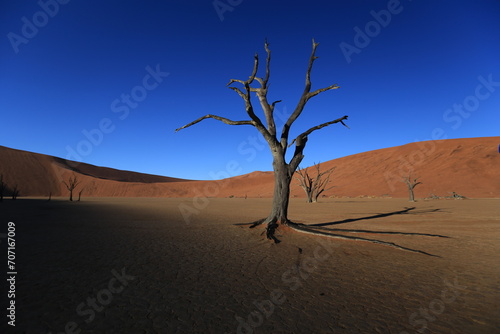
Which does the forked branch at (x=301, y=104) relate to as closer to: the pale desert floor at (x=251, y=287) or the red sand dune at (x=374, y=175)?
the pale desert floor at (x=251, y=287)

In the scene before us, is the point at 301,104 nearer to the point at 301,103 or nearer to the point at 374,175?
the point at 301,103

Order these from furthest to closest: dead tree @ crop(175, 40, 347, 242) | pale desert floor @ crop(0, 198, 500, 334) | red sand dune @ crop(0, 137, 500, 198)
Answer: red sand dune @ crop(0, 137, 500, 198) → dead tree @ crop(175, 40, 347, 242) → pale desert floor @ crop(0, 198, 500, 334)

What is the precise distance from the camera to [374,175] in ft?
166

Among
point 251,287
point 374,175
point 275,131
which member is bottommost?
point 251,287

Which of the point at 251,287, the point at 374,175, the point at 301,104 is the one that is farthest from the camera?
the point at 374,175

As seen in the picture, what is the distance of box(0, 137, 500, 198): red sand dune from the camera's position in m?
38.1

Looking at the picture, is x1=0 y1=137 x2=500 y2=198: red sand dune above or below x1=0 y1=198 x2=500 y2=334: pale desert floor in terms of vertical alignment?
above

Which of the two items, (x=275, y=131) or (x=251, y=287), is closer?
(x=251, y=287)

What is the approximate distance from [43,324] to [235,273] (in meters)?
2.55

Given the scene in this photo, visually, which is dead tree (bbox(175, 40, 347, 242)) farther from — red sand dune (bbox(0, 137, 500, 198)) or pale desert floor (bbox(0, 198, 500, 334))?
red sand dune (bbox(0, 137, 500, 198))

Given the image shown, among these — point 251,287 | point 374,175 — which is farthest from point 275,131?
point 374,175

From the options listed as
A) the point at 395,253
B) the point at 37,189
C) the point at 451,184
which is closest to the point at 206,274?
the point at 395,253

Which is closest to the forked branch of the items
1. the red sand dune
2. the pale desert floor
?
the pale desert floor

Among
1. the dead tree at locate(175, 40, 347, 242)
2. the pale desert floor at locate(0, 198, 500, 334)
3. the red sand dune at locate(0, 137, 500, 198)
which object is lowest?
the pale desert floor at locate(0, 198, 500, 334)
